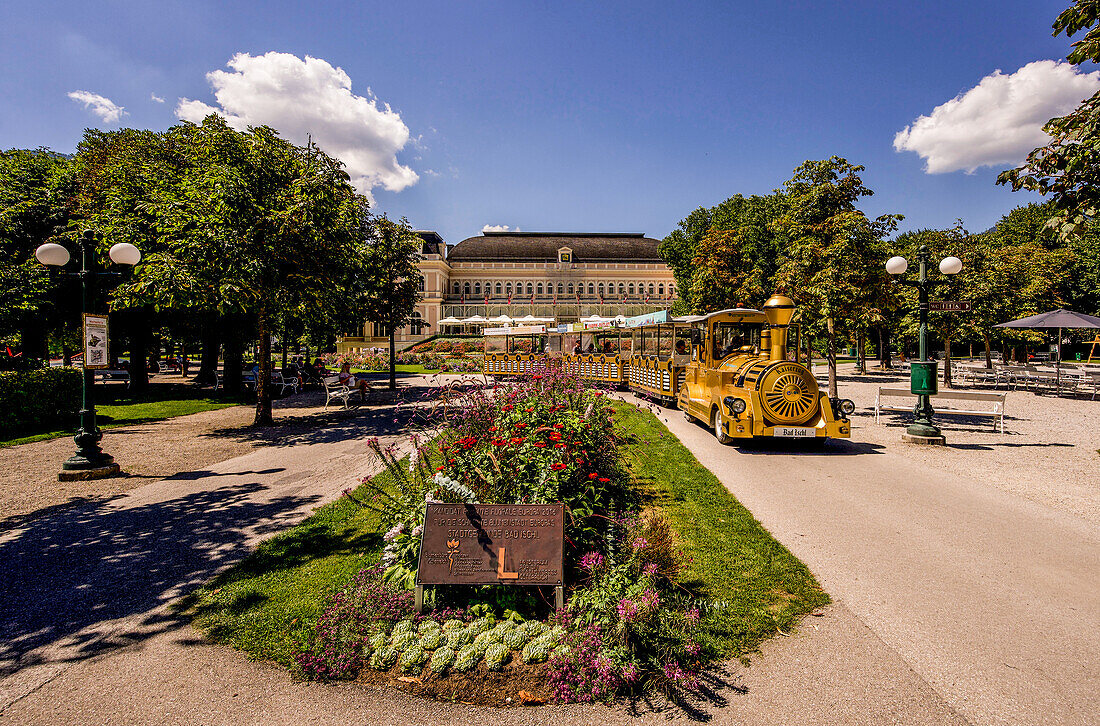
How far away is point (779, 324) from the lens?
407 inches

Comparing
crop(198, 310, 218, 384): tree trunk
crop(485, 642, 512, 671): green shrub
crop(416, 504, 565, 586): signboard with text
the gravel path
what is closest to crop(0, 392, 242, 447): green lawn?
crop(198, 310, 218, 384): tree trunk

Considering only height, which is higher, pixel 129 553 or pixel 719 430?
pixel 719 430

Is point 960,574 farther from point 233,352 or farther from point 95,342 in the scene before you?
point 233,352

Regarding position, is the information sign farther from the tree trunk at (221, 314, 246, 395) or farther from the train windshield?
the tree trunk at (221, 314, 246, 395)

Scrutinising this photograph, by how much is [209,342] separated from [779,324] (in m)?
23.5

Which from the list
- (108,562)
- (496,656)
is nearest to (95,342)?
(108,562)

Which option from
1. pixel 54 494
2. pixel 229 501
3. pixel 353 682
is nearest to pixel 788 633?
pixel 353 682

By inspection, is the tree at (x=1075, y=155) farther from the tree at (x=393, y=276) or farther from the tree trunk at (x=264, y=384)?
the tree at (x=393, y=276)

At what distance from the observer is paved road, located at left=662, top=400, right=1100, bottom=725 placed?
A: 3.24 meters

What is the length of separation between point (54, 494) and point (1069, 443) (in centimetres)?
1934

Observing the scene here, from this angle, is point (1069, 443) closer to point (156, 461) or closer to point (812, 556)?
point (812, 556)

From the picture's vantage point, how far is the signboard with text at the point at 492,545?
11.9ft

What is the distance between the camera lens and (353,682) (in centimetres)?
326

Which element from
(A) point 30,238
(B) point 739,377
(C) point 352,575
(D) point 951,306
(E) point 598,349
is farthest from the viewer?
(E) point 598,349
